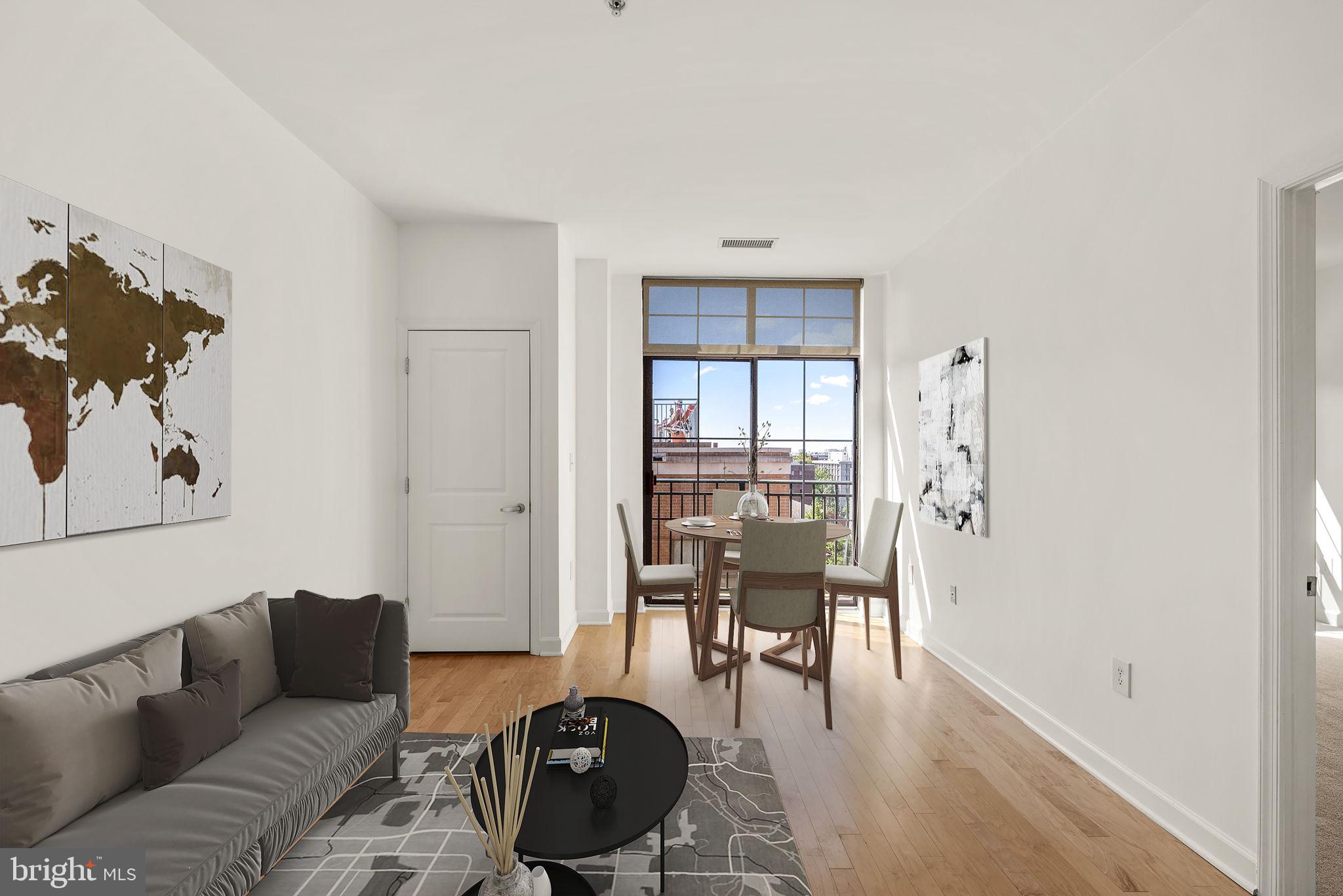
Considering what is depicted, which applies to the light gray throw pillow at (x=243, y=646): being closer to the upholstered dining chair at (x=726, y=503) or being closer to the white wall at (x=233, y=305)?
the white wall at (x=233, y=305)

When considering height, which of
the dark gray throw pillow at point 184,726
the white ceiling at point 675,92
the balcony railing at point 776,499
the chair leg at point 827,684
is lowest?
the chair leg at point 827,684

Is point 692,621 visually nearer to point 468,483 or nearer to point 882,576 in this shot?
point 882,576

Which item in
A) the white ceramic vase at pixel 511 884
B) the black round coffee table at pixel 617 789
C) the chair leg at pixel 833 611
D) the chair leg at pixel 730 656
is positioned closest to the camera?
the white ceramic vase at pixel 511 884

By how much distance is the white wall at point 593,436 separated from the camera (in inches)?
199

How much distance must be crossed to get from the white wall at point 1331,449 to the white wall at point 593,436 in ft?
17.7

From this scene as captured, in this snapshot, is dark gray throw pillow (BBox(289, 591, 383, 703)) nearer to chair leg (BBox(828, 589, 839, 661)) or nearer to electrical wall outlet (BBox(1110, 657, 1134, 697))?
chair leg (BBox(828, 589, 839, 661))

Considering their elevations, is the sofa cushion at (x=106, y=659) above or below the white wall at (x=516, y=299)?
below

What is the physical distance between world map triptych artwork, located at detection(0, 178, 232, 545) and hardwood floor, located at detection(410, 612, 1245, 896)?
1627 millimetres

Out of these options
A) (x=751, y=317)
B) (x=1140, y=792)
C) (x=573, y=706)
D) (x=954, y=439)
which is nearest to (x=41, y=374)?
(x=573, y=706)

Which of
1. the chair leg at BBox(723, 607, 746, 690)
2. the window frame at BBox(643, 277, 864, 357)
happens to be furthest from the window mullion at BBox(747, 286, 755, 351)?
the chair leg at BBox(723, 607, 746, 690)

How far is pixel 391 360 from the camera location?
4094mm

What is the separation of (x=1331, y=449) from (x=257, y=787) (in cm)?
700

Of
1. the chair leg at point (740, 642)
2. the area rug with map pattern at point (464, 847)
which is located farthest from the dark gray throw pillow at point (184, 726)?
the chair leg at point (740, 642)

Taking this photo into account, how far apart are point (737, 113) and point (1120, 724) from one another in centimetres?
293
